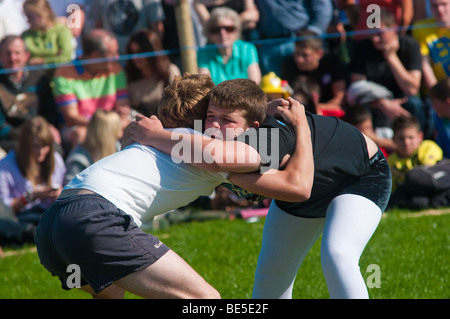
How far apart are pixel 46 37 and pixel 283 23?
283 centimetres

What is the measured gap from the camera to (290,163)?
2.84 m

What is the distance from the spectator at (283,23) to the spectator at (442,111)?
153cm

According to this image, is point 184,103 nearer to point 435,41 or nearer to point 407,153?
point 407,153

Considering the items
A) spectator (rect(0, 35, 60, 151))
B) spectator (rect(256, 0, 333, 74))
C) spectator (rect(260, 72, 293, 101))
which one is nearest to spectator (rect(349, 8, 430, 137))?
spectator (rect(256, 0, 333, 74))

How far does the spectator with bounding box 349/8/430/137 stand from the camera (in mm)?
7492

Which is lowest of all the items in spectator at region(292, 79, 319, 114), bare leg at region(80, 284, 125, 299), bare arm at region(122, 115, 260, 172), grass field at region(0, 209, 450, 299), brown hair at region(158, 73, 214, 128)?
grass field at region(0, 209, 450, 299)

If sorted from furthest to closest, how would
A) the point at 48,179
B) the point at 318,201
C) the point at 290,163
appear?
the point at 48,179 < the point at 318,201 < the point at 290,163

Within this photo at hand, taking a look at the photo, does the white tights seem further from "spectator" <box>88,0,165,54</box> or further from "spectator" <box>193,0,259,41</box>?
"spectator" <box>88,0,165,54</box>

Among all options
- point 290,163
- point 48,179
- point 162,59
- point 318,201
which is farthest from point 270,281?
point 162,59

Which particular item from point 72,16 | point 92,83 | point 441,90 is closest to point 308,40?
point 441,90

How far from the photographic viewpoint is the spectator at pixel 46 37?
7953 mm

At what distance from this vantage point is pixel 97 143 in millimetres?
7020

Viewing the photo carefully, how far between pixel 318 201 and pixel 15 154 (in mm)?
4645

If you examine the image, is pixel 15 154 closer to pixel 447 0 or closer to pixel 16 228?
pixel 16 228
